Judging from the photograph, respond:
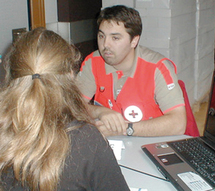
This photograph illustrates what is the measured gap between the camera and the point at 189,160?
3.58ft

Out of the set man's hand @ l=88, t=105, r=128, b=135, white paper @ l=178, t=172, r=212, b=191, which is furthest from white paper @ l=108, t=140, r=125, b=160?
white paper @ l=178, t=172, r=212, b=191

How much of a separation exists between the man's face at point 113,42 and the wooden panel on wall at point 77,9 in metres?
0.87

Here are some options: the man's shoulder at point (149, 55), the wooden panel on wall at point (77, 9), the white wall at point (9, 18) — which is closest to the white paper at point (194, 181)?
the man's shoulder at point (149, 55)

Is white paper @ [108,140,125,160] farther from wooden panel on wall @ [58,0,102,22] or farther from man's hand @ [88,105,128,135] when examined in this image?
wooden panel on wall @ [58,0,102,22]

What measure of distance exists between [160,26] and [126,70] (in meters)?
0.96

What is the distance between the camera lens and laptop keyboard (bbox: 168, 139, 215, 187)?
995mm

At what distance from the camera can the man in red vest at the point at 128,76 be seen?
1603 millimetres

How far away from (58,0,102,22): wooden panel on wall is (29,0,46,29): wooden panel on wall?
25 cm

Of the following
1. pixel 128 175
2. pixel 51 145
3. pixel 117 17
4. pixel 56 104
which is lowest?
pixel 128 175

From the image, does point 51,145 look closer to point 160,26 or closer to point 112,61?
point 112,61

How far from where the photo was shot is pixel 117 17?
1721 millimetres

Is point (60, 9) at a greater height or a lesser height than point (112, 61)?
greater

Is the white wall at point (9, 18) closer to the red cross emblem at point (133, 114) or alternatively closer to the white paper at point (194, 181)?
the red cross emblem at point (133, 114)

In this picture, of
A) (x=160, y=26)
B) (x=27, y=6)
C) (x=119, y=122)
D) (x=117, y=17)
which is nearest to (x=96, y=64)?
(x=117, y=17)
